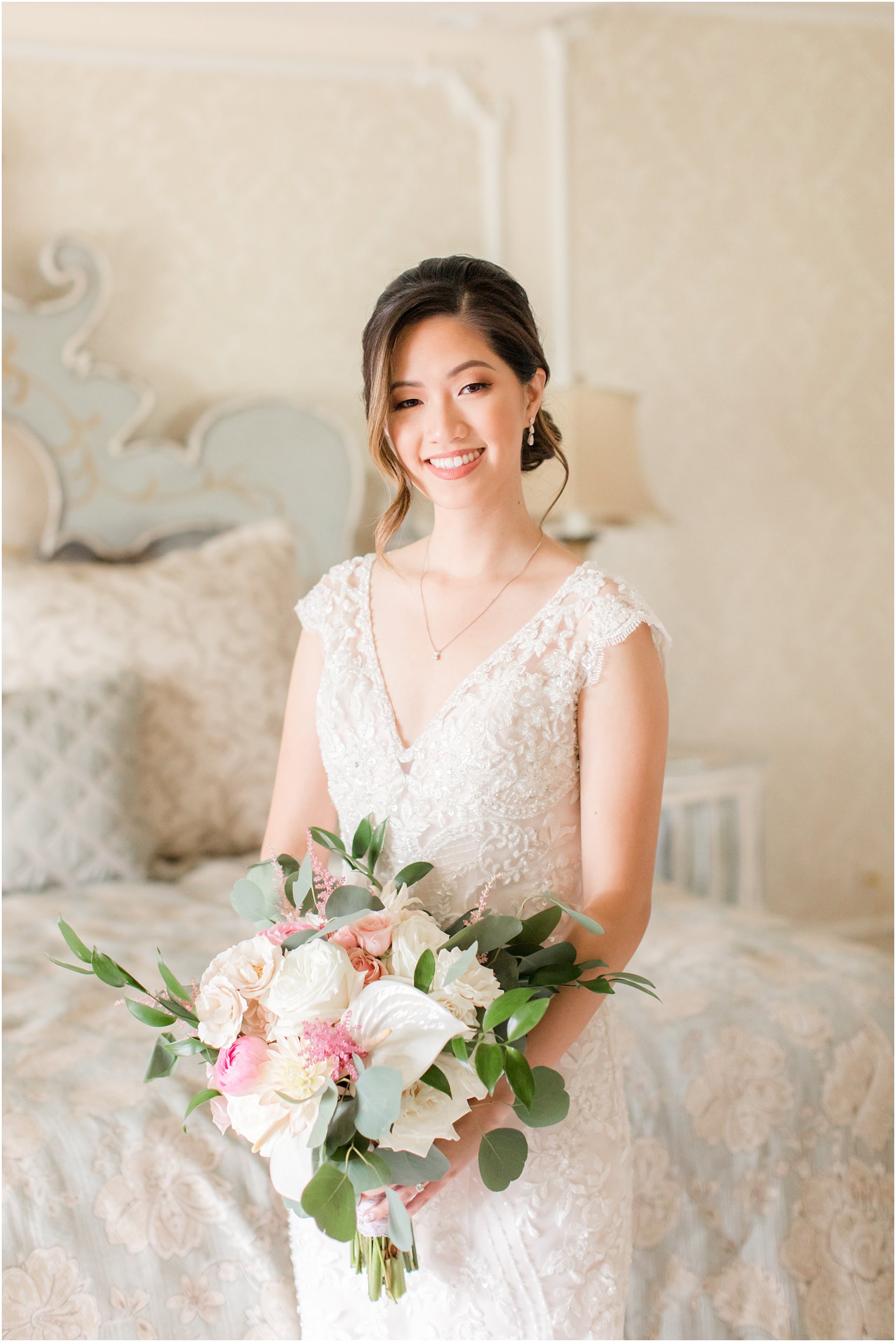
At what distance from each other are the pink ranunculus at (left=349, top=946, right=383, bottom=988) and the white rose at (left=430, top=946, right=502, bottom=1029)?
0.17 feet

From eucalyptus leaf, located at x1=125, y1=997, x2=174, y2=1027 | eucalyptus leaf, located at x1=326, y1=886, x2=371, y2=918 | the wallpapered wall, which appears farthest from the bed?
eucalyptus leaf, located at x1=326, y1=886, x2=371, y2=918

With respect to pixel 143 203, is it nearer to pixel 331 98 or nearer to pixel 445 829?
pixel 331 98

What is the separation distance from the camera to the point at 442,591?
4.67ft

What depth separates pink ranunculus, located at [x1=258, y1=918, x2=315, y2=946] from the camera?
110 centimetres

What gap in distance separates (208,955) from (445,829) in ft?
2.85

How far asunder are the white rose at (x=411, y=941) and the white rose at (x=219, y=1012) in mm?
144

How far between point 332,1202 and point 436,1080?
5.0 inches

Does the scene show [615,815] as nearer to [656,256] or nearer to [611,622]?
[611,622]

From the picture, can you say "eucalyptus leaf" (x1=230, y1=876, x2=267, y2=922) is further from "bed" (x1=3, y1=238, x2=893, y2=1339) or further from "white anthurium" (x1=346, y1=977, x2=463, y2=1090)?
"bed" (x1=3, y1=238, x2=893, y2=1339)

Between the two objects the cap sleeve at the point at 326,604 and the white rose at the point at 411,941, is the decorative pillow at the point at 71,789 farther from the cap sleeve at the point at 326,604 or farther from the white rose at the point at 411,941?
the white rose at the point at 411,941

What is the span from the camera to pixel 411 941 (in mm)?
1059

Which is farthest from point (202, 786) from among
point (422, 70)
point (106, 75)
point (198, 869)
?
point (422, 70)

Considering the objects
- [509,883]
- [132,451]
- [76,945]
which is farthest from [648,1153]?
[132,451]

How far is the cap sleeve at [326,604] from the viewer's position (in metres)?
1.47
